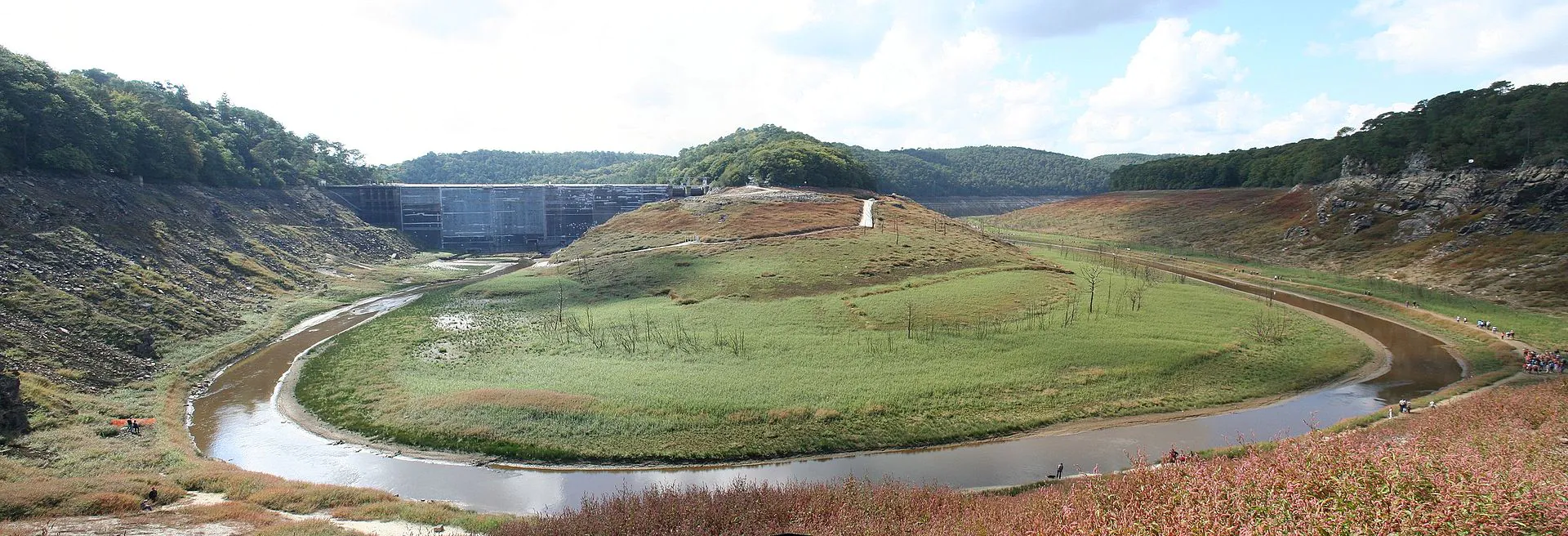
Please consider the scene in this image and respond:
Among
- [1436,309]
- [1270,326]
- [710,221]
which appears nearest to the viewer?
[1270,326]

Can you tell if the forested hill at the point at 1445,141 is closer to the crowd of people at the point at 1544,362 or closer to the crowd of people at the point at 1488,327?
the crowd of people at the point at 1488,327

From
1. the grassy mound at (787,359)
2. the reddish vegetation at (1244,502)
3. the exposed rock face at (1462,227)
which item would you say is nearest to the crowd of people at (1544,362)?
the grassy mound at (787,359)

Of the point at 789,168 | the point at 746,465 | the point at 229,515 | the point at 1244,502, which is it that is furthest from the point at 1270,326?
the point at 789,168

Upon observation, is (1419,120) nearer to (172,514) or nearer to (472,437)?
(472,437)

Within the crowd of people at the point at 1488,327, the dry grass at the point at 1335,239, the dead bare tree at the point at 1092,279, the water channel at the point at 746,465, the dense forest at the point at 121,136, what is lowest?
the water channel at the point at 746,465

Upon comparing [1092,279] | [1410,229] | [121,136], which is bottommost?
[1092,279]

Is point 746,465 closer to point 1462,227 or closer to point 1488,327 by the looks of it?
point 1488,327

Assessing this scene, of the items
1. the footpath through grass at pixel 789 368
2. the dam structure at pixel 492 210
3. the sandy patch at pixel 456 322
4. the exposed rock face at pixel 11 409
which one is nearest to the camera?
the exposed rock face at pixel 11 409

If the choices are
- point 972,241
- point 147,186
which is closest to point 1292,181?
point 972,241
